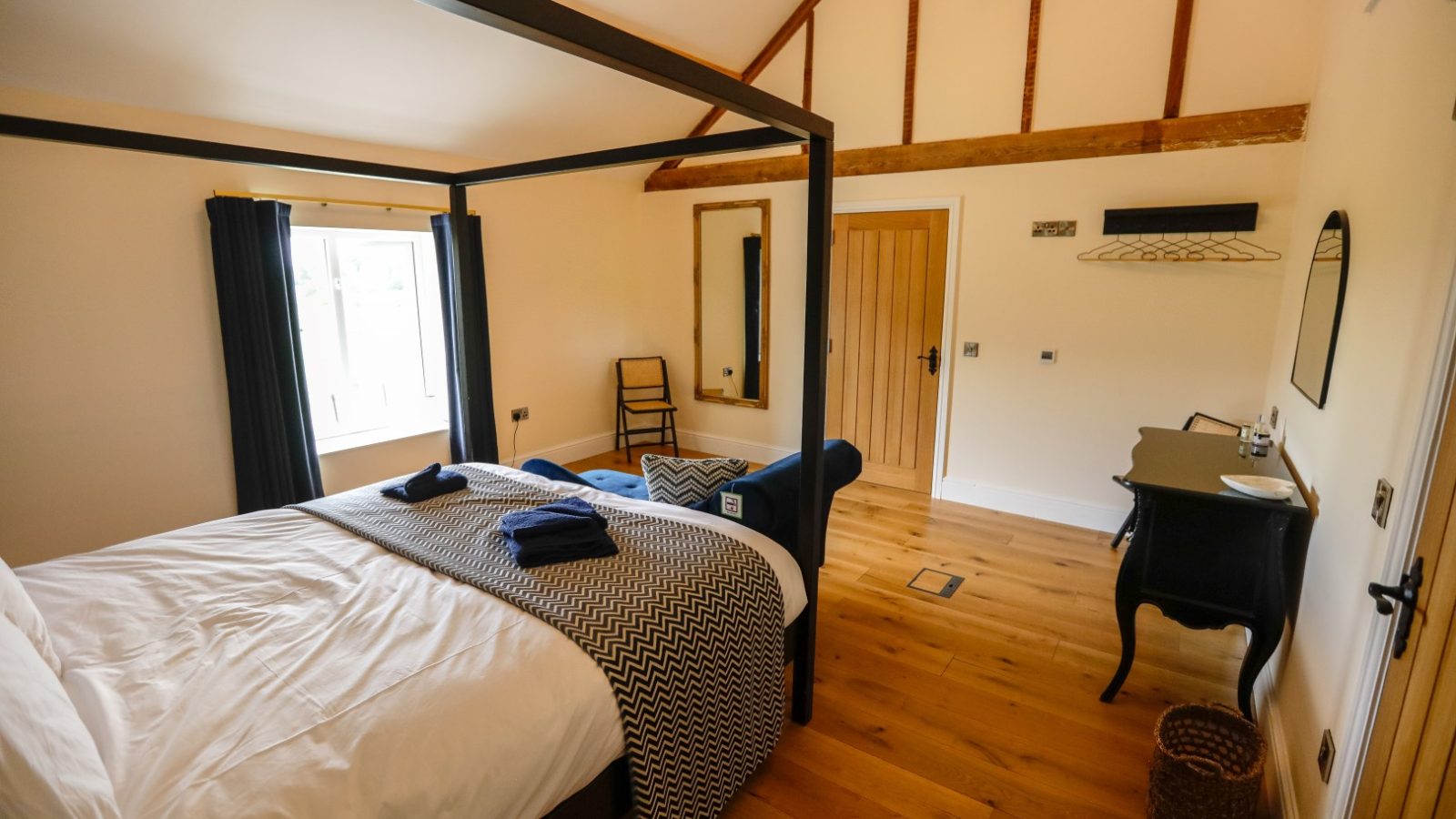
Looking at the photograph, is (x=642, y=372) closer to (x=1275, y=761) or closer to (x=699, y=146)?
(x=699, y=146)

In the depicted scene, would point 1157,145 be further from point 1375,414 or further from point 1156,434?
point 1375,414

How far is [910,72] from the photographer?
4262mm

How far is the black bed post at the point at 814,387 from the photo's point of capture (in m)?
2.06

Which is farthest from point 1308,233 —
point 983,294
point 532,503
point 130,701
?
point 130,701

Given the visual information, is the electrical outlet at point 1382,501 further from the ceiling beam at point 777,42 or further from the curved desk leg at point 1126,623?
the ceiling beam at point 777,42

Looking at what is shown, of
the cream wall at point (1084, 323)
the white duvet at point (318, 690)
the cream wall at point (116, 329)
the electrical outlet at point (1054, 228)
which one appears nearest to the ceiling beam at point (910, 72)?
the cream wall at point (1084, 323)

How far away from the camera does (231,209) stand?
132 inches

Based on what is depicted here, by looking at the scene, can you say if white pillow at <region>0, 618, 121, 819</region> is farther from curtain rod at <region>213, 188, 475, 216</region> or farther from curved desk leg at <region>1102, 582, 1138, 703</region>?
curtain rod at <region>213, 188, 475, 216</region>

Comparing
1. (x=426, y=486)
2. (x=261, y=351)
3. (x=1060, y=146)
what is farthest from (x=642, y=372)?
(x=1060, y=146)

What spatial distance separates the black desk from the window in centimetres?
411

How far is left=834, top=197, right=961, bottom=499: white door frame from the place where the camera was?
13.9ft

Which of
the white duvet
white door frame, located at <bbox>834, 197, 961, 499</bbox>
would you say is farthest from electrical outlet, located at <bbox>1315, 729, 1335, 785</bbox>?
white door frame, located at <bbox>834, 197, 961, 499</bbox>

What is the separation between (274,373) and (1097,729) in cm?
410

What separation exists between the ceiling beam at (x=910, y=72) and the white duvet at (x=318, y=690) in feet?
12.8
